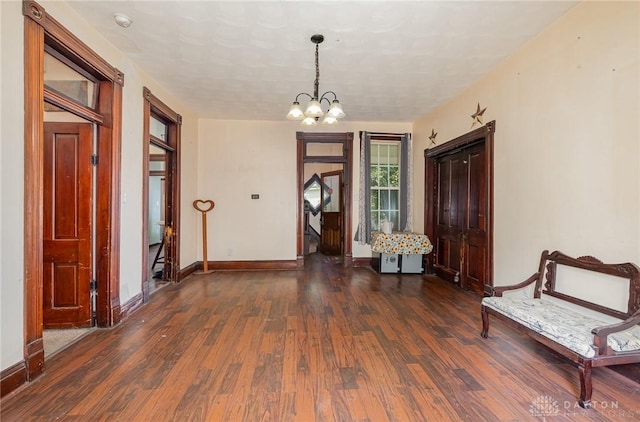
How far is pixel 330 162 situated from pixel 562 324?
4508 millimetres

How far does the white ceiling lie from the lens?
249 centimetres

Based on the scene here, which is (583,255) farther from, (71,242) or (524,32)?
(71,242)

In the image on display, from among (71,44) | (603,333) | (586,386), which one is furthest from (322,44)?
(586,386)

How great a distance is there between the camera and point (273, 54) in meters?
3.23

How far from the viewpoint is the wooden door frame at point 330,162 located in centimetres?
582

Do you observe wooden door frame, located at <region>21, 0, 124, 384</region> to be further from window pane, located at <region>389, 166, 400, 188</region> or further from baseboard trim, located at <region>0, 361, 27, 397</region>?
window pane, located at <region>389, 166, 400, 188</region>

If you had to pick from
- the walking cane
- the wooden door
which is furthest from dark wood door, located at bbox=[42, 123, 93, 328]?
the wooden door

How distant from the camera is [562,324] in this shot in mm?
2039

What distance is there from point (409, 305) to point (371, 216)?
101 inches

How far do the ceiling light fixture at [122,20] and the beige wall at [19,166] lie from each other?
313 mm

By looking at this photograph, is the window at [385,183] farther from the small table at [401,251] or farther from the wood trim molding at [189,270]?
the wood trim molding at [189,270]

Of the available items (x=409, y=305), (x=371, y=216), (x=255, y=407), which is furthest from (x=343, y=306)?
(x=371, y=216)

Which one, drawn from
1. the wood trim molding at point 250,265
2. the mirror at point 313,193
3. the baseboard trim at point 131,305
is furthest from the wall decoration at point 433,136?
the baseboard trim at point 131,305

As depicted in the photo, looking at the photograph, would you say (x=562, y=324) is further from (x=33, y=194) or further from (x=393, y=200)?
(x=393, y=200)
